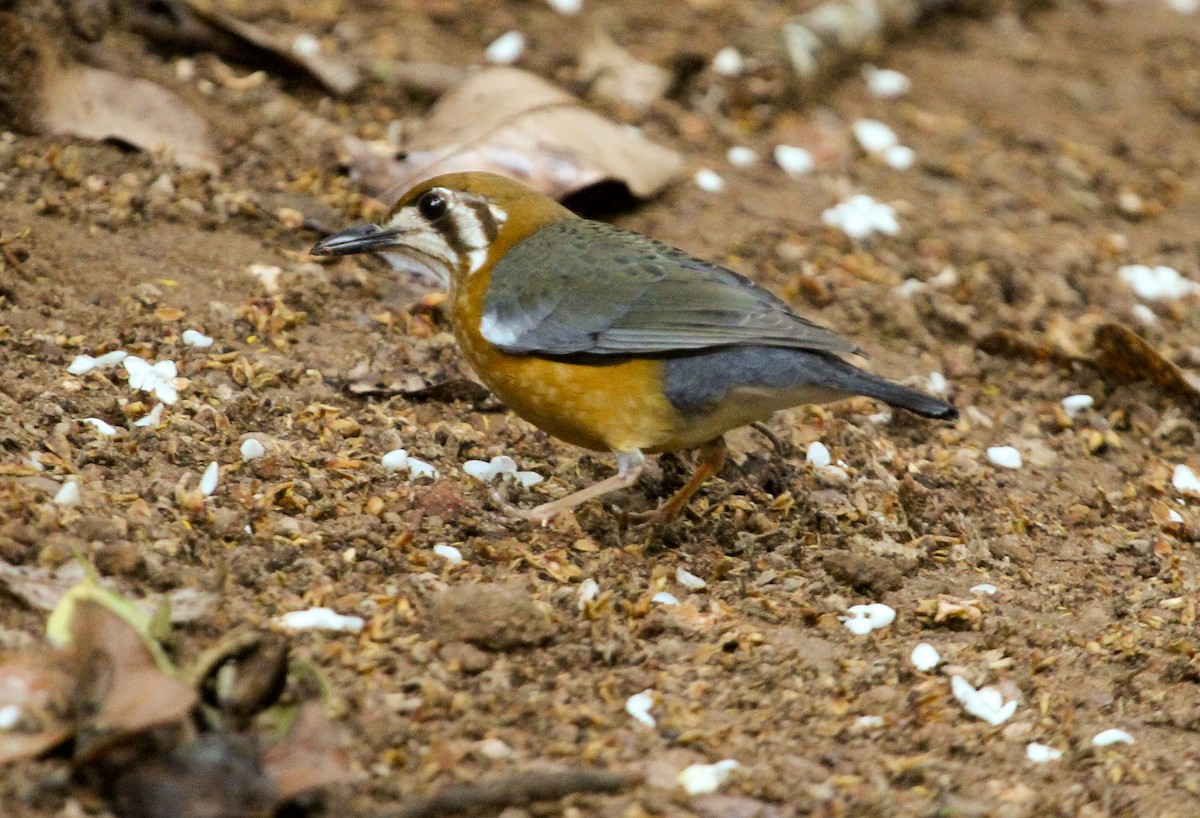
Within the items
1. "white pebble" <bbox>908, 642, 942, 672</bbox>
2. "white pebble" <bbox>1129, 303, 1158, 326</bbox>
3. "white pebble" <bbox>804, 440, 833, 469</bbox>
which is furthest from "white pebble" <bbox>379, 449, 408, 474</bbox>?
"white pebble" <bbox>1129, 303, 1158, 326</bbox>

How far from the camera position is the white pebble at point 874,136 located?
8.27 m

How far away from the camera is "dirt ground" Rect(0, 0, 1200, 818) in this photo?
3.94 metres

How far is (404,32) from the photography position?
26.7 ft

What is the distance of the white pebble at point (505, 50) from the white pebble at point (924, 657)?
14.9ft

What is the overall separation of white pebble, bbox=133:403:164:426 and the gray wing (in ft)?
3.67

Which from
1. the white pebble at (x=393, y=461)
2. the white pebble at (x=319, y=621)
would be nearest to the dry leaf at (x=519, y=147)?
the white pebble at (x=393, y=461)

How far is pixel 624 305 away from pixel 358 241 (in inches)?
43.7

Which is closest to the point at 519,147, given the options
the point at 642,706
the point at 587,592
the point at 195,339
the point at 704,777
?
the point at 195,339

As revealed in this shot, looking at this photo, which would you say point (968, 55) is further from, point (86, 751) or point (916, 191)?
point (86, 751)

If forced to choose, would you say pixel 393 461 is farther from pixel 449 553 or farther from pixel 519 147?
pixel 519 147

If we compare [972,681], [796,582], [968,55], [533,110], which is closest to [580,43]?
[533,110]

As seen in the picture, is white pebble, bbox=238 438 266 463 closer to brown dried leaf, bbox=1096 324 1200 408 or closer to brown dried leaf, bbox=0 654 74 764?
brown dried leaf, bbox=0 654 74 764

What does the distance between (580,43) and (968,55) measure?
2750mm

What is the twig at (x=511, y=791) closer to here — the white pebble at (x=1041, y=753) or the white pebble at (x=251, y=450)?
the white pebble at (x=1041, y=753)
